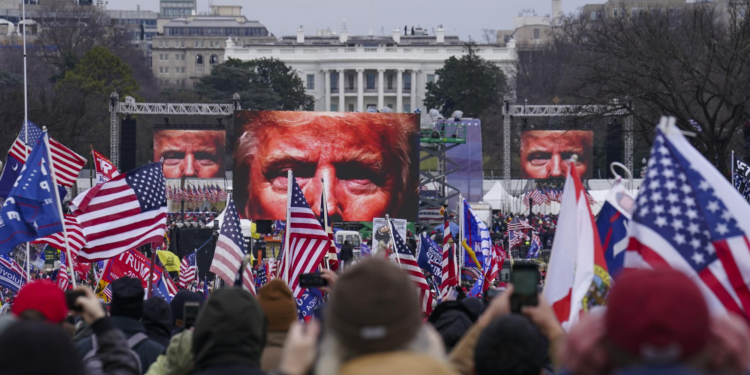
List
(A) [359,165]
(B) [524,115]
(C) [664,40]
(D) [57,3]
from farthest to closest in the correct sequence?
(D) [57,3] → (B) [524,115] → (A) [359,165] → (C) [664,40]

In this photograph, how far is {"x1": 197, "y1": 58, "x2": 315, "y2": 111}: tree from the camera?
90.4 meters

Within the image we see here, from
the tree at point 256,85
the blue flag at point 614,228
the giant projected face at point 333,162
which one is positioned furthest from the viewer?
the tree at point 256,85

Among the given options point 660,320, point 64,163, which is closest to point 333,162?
point 64,163

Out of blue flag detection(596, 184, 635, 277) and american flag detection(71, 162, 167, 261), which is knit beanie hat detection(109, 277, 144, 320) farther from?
american flag detection(71, 162, 167, 261)

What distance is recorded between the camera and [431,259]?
1712 cm

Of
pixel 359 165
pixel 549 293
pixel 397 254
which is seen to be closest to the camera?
pixel 549 293

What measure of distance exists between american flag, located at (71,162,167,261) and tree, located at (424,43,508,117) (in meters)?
80.8

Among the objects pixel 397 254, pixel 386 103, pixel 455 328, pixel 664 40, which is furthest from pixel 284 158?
pixel 386 103

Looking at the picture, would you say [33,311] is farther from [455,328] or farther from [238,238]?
[238,238]

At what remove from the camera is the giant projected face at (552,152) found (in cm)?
5281

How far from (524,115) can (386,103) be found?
78.5m

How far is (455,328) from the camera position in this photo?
607cm

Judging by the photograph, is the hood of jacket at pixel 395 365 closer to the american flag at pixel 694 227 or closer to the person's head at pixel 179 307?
the american flag at pixel 694 227

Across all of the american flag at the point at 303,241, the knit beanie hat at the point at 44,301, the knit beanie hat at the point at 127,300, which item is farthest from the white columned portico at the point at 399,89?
the knit beanie hat at the point at 44,301
